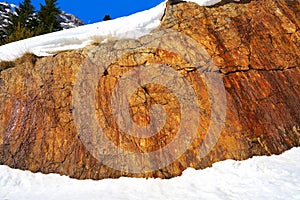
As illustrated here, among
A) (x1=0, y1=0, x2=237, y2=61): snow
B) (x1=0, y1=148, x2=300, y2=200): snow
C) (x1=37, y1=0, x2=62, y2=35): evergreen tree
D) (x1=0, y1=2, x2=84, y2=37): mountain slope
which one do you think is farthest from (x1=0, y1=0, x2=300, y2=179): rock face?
(x1=0, y1=2, x2=84, y2=37): mountain slope

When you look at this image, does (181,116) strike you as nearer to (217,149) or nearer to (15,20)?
(217,149)

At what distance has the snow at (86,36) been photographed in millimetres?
8516

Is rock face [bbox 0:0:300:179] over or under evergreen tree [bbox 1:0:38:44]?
under

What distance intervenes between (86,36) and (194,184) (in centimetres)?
689

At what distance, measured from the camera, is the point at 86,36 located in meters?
9.08

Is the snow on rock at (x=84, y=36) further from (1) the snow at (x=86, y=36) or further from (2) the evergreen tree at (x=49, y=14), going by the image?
(2) the evergreen tree at (x=49, y=14)

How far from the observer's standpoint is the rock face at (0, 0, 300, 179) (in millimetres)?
6383

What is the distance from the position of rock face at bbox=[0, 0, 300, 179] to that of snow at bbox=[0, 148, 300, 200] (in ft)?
0.98

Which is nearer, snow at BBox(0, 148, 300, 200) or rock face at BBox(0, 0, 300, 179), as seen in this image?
snow at BBox(0, 148, 300, 200)

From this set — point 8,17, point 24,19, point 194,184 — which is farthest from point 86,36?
point 8,17

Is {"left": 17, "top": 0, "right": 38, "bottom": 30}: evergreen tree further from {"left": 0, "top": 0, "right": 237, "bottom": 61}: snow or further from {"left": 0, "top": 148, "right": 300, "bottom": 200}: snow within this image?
{"left": 0, "top": 148, "right": 300, "bottom": 200}: snow

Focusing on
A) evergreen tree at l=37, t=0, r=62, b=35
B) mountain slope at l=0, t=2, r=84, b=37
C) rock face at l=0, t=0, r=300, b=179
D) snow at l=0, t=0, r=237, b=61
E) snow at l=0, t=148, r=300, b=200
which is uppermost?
mountain slope at l=0, t=2, r=84, b=37

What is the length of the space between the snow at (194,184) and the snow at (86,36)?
473cm

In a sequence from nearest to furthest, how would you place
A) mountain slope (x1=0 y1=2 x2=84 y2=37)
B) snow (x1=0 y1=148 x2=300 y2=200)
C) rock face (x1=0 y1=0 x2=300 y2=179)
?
snow (x1=0 y1=148 x2=300 y2=200)
rock face (x1=0 y1=0 x2=300 y2=179)
mountain slope (x1=0 y1=2 x2=84 y2=37)
